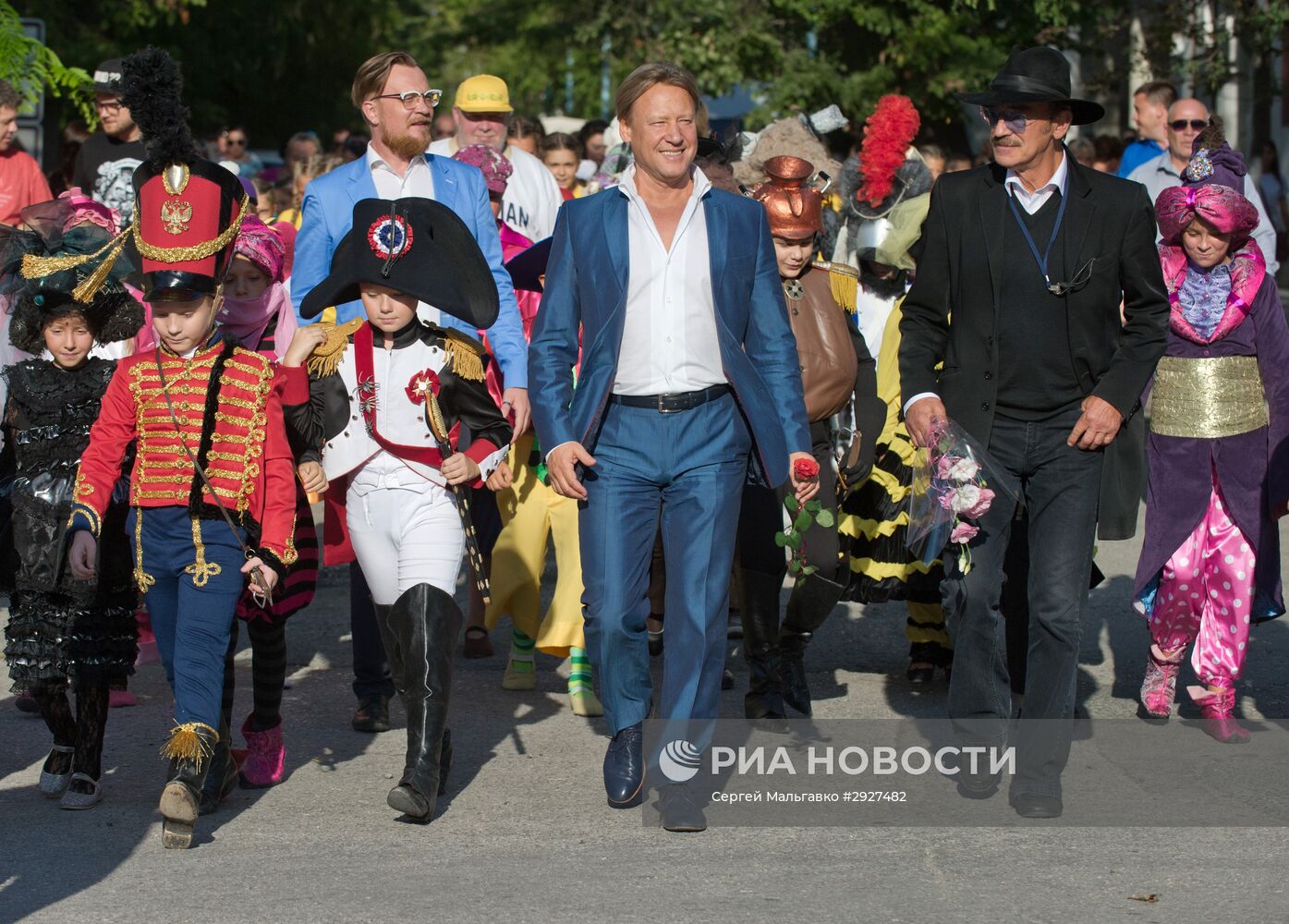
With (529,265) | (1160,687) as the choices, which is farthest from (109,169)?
(1160,687)

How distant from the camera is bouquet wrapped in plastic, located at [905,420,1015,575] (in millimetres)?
5812

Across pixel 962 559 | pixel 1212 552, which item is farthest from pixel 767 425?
pixel 1212 552

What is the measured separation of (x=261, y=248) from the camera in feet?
23.4

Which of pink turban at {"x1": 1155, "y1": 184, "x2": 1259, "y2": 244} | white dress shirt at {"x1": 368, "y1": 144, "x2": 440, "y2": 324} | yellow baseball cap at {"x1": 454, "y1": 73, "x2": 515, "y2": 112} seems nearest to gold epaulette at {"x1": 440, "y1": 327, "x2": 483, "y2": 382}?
white dress shirt at {"x1": 368, "y1": 144, "x2": 440, "y2": 324}

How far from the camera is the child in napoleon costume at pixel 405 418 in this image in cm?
586

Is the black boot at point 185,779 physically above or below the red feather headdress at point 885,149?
below

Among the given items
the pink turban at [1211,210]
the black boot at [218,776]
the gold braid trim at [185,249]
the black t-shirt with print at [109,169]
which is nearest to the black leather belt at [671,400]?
the gold braid trim at [185,249]

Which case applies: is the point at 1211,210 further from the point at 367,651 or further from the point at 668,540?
the point at 367,651

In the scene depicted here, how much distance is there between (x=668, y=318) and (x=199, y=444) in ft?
4.71

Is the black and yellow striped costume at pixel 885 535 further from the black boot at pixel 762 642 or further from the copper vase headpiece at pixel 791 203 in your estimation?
the copper vase headpiece at pixel 791 203

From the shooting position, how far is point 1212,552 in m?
7.14

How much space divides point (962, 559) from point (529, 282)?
2177 millimetres

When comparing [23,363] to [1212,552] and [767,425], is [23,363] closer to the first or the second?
[767,425]

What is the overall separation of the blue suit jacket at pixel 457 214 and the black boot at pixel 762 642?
112 cm
